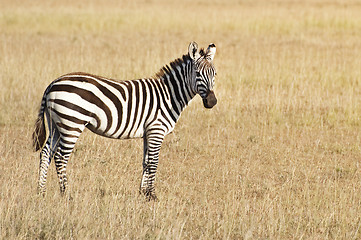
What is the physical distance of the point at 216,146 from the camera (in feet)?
30.9

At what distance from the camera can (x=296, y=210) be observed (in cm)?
641

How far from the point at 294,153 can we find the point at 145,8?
880 inches

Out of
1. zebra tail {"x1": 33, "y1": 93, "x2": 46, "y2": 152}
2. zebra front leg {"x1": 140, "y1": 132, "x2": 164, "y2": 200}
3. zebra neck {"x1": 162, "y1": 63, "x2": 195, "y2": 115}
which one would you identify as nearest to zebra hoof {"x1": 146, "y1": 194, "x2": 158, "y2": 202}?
zebra front leg {"x1": 140, "y1": 132, "x2": 164, "y2": 200}

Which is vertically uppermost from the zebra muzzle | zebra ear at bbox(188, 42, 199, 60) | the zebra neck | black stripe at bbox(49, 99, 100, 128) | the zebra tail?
zebra ear at bbox(188, 42, 199, 60)

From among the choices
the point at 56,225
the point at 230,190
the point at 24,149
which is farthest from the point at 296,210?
the point at 24,149

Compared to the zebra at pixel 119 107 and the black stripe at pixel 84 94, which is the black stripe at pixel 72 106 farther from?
the black stripe at pixel 84 94

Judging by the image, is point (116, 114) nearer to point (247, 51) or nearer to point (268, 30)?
point (247, 51)

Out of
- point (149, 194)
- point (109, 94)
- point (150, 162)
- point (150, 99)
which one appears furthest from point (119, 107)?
point (149, 194)

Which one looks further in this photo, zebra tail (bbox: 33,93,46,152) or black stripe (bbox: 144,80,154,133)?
black stripe (bbox: 144,80,154,133)

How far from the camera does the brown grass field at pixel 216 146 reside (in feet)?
18.7

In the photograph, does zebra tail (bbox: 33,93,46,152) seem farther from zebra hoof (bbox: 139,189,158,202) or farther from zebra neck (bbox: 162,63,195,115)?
zebra neck (bbox: 162,63,195,115)

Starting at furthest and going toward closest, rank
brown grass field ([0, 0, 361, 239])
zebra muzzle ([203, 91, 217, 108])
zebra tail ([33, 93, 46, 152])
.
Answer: zebra muzzle ([203, 91, 217, 108]), zebra tail ([33, 93, 46, 152]), brown grass field ([0, 0, 361, 239])

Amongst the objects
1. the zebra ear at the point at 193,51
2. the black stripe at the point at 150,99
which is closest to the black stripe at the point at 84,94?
the black stripe at the point at 150,99

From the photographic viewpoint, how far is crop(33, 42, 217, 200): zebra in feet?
20.0
